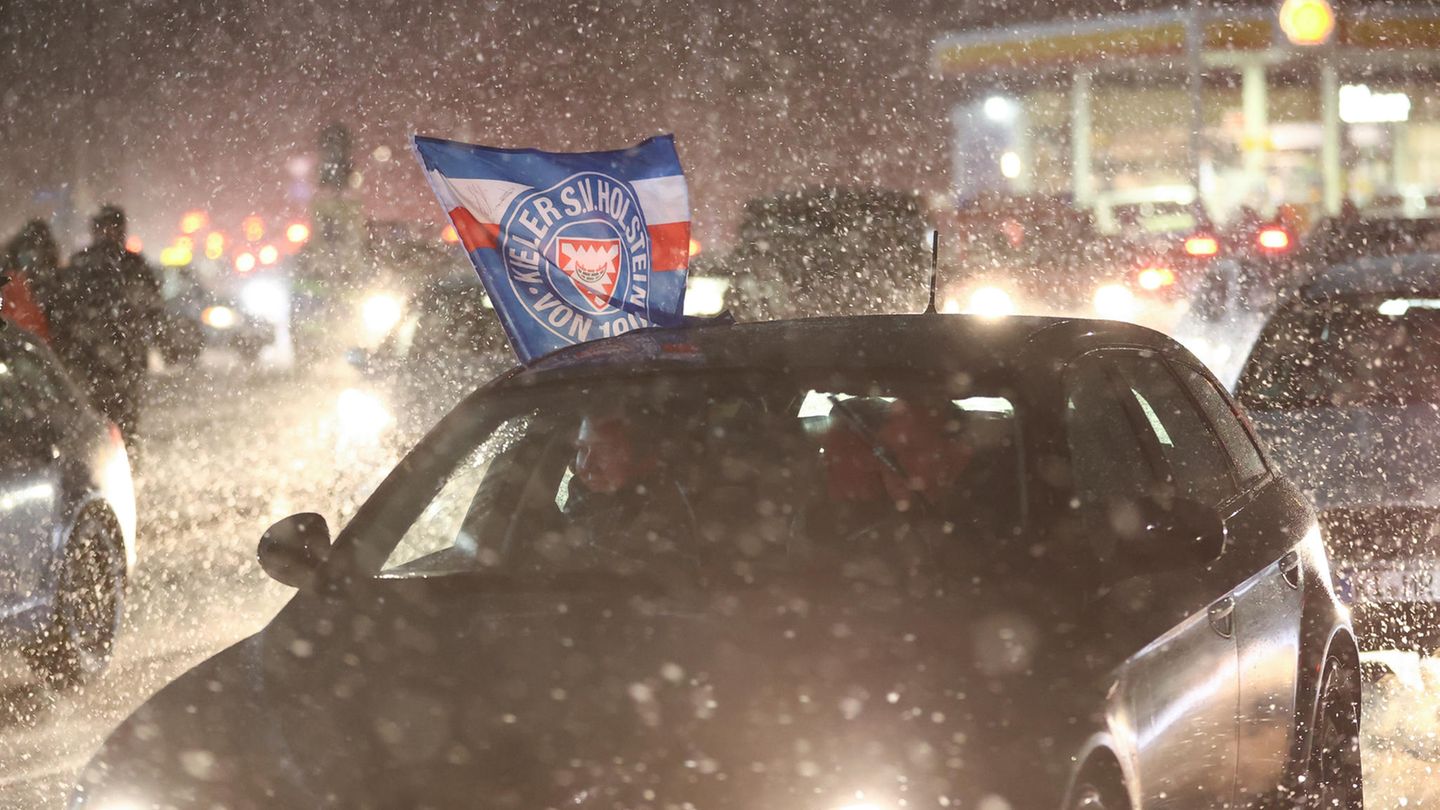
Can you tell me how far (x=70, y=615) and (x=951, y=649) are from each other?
539 centimetres

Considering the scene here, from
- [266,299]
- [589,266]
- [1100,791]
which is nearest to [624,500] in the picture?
[1100,791]

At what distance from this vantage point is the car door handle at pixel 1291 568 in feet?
16.9

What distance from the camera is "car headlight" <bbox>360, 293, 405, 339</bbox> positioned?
11470 mm

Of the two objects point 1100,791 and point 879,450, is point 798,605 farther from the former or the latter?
point 1100,791

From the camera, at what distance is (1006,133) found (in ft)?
89.6

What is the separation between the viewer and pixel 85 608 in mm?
8445

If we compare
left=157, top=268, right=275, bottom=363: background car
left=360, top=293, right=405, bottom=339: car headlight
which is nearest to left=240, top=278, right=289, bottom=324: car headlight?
left=157, top=268, right=275, bottom=363: background car

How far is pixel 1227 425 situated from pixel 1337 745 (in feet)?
2.94

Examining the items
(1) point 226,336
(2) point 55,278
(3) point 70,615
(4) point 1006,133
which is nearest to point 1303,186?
(4) point 1006,133

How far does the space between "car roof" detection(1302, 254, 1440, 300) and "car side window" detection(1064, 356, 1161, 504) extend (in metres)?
4.02

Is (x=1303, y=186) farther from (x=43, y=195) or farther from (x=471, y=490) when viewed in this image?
(x=471, y=490)

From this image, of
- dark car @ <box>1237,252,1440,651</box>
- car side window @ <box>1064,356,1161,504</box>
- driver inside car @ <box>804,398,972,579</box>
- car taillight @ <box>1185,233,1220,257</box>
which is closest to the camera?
driver inside car @ <box>804,398,972,579</box>

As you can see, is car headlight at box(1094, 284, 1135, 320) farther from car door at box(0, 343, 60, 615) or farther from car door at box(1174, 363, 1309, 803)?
car door at box(1174, 363, 1309, 803)

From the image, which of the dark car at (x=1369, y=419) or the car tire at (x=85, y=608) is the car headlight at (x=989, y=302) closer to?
the dark car at (x=1369, y=419)
